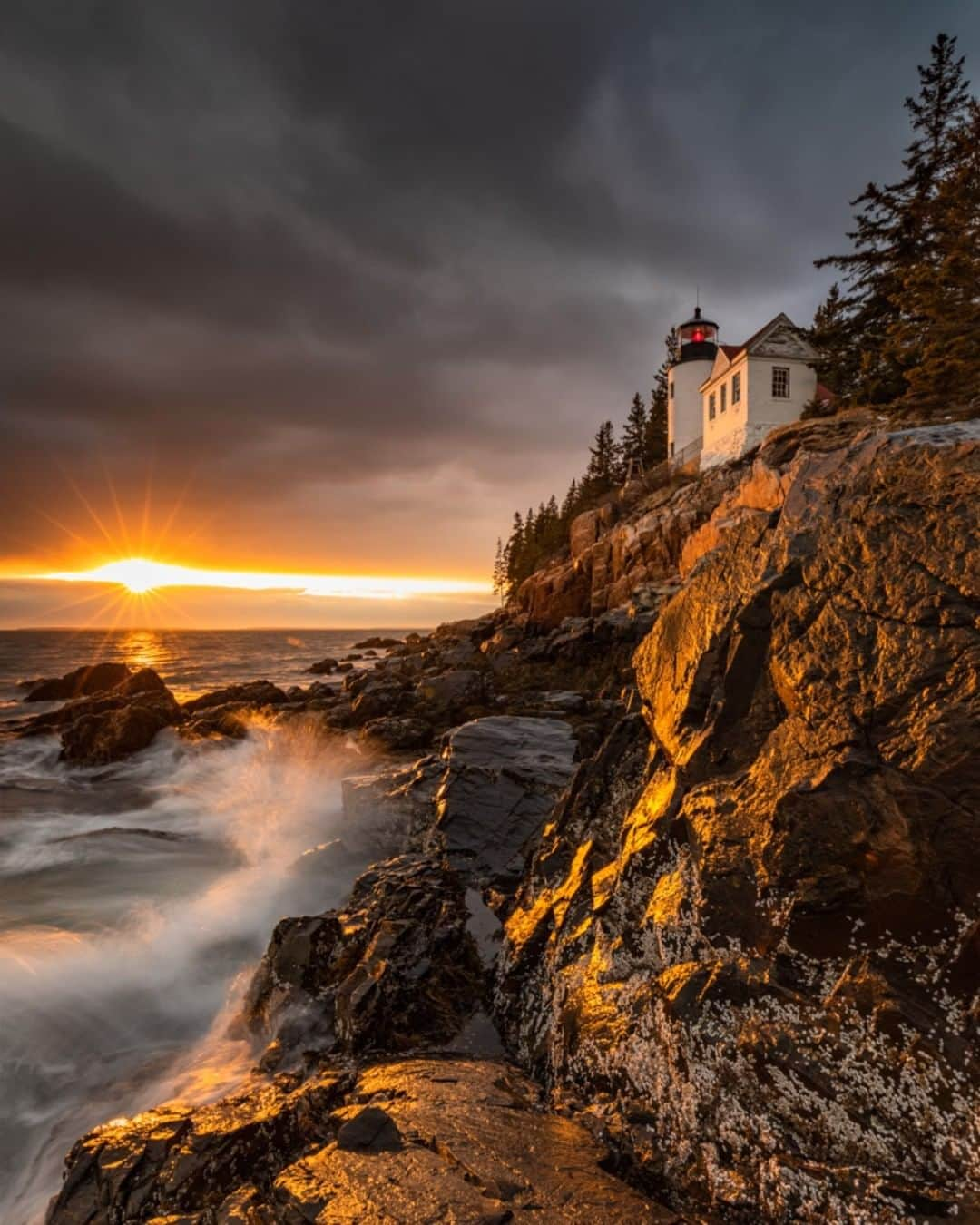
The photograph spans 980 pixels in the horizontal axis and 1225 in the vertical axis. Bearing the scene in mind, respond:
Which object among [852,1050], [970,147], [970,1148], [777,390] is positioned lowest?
[970,1148]

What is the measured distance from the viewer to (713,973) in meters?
4.02

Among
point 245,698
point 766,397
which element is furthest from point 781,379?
point 245,698

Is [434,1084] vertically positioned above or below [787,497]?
below

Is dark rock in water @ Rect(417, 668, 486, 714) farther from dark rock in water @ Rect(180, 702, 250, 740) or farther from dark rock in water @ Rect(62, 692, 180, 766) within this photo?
dark rock in water @ Rect(62, 692, 180, 766)

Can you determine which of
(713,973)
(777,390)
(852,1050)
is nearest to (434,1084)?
(713,973)

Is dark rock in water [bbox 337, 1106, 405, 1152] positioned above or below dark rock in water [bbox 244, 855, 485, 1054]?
above

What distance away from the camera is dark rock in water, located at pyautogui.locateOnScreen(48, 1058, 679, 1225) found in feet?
11.0

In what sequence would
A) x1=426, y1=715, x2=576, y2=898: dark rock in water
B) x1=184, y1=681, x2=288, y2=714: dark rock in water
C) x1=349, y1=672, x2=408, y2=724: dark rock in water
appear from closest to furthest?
x1=426, y1=715, x2=576, y2=898: dark rock in water
x1=349, y1=672, x2=408, y2=724: dark rock in water
x1=184, y1=681, x2=288, y2=714: dark rock in water

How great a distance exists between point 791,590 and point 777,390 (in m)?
37.1

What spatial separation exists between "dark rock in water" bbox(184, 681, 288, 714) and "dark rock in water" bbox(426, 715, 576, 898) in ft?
54.1

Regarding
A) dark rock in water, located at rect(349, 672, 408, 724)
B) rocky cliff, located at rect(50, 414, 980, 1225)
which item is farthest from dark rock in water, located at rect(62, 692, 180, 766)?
rocky cliff, located at rect(50, 414, 980, 1225)

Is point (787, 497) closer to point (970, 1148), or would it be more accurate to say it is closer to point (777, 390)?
point (970, 1148)

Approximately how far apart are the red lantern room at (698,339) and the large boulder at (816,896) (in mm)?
50321

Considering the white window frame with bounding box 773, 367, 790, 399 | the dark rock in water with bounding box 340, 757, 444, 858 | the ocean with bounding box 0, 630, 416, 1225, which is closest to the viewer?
the ocean with bounding box 0, 630, 416, 1225
